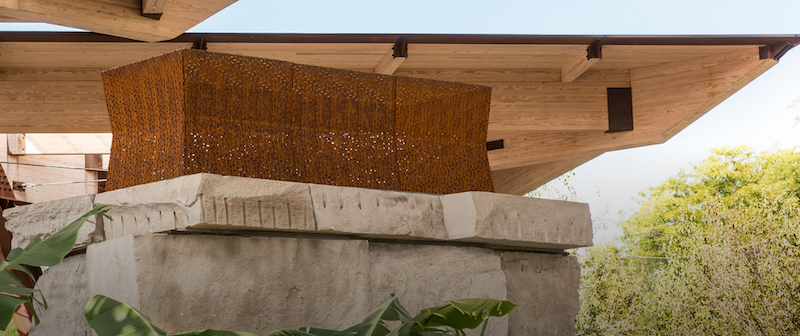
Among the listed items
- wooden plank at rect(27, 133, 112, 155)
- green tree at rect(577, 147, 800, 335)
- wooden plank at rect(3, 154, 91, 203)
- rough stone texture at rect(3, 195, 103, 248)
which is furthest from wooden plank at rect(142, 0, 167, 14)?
green tree at rect(577, 147, 800, 335)

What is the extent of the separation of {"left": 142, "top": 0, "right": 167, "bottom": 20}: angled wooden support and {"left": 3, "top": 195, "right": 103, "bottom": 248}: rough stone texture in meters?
2.11

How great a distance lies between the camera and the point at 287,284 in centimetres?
230

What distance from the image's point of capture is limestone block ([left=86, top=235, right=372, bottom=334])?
212cm

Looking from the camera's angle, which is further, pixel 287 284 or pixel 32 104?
pixel 32 104

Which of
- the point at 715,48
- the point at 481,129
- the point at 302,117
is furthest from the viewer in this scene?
the point at 715,48

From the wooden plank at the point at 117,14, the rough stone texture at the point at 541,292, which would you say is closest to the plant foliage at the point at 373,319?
the rough stone texture at the point at 541,292

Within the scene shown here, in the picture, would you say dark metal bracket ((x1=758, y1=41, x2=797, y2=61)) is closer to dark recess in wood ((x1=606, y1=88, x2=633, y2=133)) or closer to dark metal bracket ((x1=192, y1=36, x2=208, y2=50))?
dark recess in wood ((x1=606, y1=88, x2=633, y2=133))

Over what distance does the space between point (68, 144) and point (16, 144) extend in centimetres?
67

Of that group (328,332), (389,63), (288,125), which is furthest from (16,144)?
(328,332)

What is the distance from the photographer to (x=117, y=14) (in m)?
4.39

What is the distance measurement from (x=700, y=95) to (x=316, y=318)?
15.4 ft

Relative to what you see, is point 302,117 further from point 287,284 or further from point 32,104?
point 32,104

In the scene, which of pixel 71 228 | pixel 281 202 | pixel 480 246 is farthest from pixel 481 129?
pixel 71 228

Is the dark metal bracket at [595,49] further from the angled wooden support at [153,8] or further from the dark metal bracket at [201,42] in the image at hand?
the angled wooden support at [153,8]
